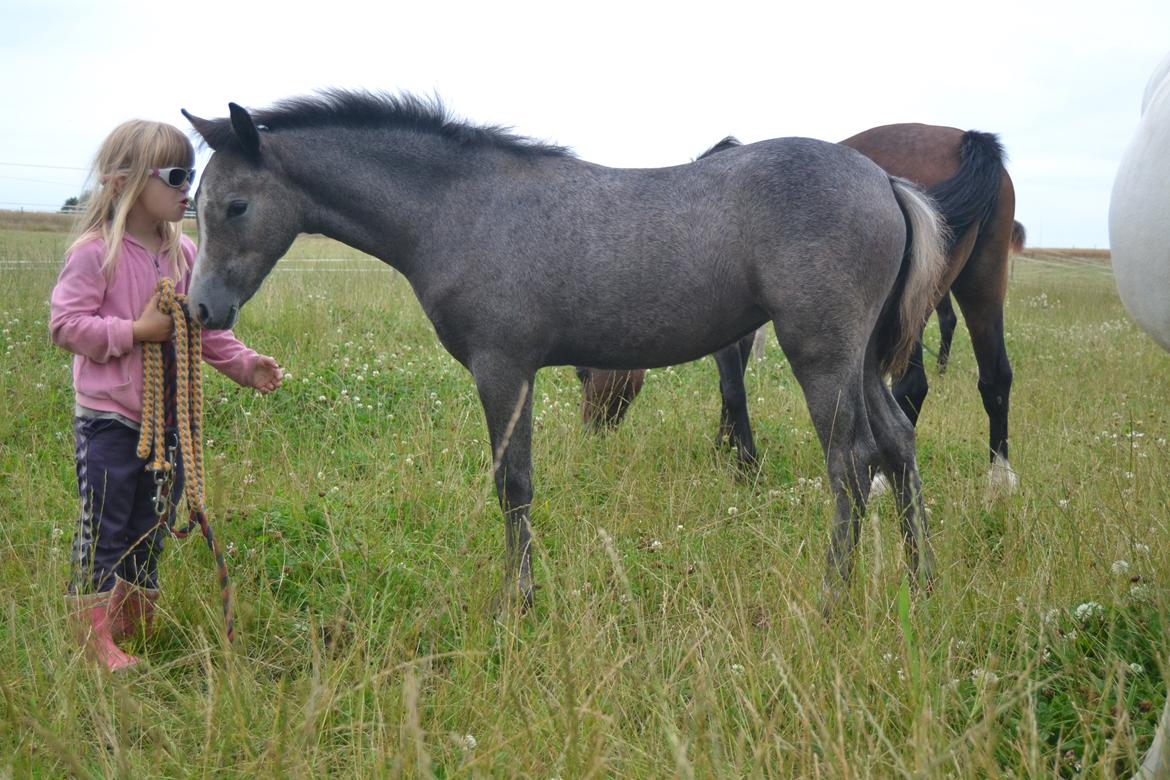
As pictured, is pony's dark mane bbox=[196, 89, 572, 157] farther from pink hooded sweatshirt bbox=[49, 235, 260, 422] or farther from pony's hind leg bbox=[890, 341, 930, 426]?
pony's hind leg bbox=[890, 341, 930, 426]

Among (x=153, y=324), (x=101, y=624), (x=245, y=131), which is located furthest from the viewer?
(x=245, y=131)

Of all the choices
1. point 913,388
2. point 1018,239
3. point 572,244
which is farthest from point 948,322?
point 572,244

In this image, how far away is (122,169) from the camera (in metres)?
3.01

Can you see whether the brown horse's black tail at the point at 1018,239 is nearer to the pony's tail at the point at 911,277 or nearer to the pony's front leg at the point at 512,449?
the pony's tail at the point at 911,277

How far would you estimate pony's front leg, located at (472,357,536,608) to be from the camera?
3271 millimetres

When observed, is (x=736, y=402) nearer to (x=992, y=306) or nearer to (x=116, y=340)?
(x=992, y=306)

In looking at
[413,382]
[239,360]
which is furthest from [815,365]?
[413,382]

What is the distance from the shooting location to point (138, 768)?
2.18m

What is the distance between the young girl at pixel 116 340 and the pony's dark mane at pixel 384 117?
0.44 meters

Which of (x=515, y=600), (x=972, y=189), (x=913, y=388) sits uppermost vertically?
(x=972, y=189)

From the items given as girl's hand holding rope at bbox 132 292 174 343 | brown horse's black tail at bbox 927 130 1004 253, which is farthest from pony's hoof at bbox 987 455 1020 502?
girl's hand holding rope at bbox 132 292 174 343

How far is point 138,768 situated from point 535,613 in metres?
1.39

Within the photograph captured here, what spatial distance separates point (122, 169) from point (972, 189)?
4.35m

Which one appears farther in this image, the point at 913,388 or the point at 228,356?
the point at 913,388
